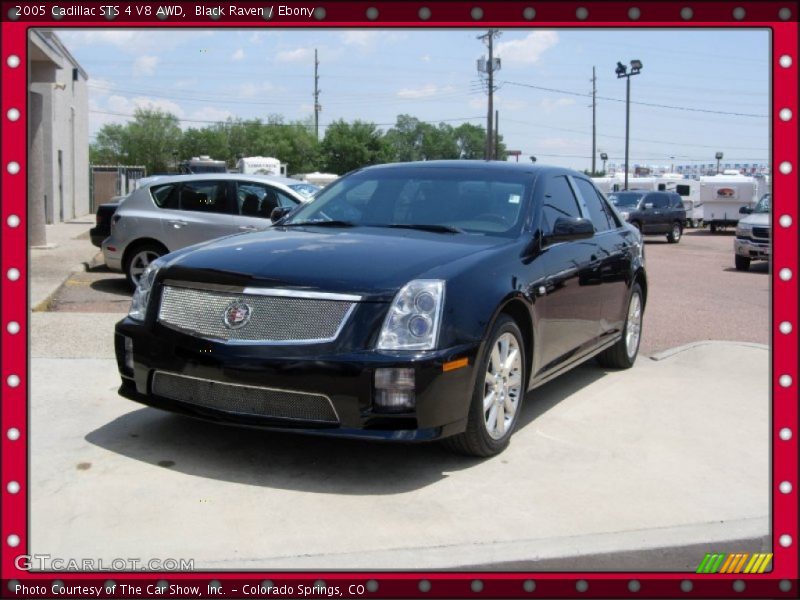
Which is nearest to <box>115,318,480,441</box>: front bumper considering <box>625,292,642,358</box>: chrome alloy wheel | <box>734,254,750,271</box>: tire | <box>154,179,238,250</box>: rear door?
<box>625,292,642,358</box>: chrome alloy wheel

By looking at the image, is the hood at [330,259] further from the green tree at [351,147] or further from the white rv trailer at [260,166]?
A: the green tree at [351,147]

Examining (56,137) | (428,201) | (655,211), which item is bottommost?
(428,201)

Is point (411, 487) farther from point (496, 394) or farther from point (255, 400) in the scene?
point (255, 400)

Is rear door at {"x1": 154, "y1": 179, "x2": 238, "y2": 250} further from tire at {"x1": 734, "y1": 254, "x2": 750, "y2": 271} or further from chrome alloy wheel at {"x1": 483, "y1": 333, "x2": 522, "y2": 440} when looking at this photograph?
tire at {"x1": 734, "y1": 254, "x2": 750, "y2": 271}

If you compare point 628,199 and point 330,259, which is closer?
point 330,259

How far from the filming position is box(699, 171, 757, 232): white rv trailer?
33031 millimetres

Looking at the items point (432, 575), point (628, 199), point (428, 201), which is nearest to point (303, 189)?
point (428, 201)

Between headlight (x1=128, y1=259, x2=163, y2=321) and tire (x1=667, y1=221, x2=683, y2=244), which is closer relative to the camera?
headlight (x1=128, y1=259, x2=163, y2=321)

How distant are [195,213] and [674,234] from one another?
2111 cm

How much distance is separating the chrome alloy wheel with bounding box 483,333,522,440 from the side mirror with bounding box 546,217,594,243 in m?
0.87

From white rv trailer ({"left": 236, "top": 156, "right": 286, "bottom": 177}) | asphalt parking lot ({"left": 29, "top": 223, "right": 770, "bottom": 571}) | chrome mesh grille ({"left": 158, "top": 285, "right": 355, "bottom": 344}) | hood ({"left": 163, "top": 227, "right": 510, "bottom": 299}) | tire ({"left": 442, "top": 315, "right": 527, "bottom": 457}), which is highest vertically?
white rv trailer ({"left": 236, "top": 156, "right": 286, "bottom": 177})

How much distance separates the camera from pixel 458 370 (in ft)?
14.0

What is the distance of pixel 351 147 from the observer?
82375mm

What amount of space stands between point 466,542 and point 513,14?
A: 88.3 inches
